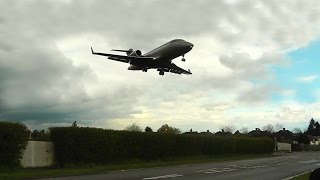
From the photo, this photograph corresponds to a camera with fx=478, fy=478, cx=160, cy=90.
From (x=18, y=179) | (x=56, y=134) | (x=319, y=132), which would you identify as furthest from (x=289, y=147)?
(x=319, y=132)

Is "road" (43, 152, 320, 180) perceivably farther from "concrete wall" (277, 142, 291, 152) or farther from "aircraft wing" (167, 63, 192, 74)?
"concrete wall" (277, 142, 291, 152)

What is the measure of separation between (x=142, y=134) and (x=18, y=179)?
20.7 m

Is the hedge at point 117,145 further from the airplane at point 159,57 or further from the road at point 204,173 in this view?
the road at point 204,173

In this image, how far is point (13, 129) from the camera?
28.0 metres

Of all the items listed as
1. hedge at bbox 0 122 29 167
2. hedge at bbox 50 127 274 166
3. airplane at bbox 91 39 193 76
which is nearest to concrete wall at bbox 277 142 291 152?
hedge at bbox 50 127 274 166

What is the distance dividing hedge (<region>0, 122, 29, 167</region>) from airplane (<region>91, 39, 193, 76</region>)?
13.6 metres

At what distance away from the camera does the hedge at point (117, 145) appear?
32.7 metres

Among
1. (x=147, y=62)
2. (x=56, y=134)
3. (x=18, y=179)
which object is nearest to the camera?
(x=18, y=179)

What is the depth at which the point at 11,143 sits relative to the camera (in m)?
27.7

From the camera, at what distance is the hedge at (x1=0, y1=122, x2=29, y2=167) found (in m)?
27.2

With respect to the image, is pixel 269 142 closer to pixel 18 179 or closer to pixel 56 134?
pixel 56 134

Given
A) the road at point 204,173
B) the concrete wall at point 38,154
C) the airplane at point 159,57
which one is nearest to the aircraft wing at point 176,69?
the airplane at point 159,57

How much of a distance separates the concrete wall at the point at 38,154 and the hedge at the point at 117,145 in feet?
1.59

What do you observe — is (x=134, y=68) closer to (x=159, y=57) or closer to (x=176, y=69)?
(x=159, y=57)
